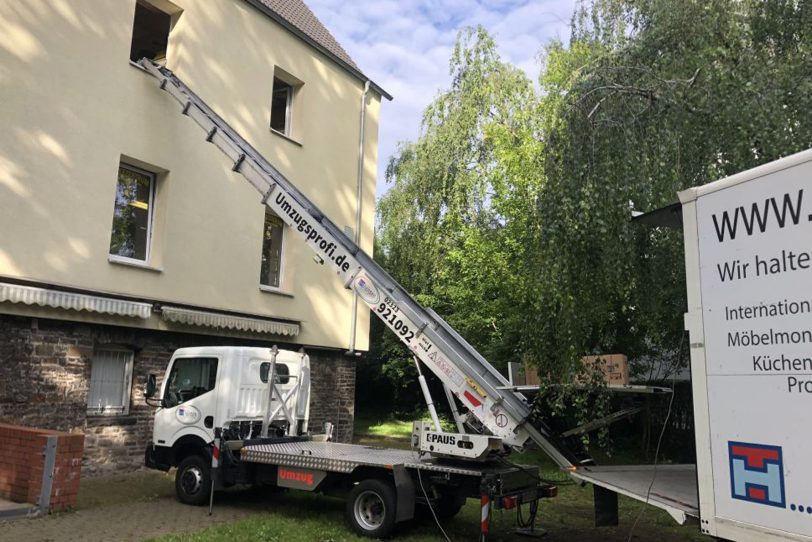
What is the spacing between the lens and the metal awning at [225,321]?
490 inches

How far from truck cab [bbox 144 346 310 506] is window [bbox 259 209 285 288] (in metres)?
5.63

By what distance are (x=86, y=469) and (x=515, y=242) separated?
11305 mm

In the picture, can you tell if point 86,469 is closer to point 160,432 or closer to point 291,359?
point 160,432

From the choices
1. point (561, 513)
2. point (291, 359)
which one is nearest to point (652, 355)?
point (561, 513)

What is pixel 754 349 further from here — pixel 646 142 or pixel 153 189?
pixel 153 189

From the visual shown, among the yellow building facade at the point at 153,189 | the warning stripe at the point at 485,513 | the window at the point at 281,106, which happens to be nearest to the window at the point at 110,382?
the yellow building facade at the point at 153,189

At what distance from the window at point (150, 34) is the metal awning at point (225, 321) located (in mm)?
5549

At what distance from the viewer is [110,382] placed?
1188cm

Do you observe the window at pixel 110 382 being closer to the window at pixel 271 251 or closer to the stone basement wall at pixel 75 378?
the stone basement wall at pixel 75 378

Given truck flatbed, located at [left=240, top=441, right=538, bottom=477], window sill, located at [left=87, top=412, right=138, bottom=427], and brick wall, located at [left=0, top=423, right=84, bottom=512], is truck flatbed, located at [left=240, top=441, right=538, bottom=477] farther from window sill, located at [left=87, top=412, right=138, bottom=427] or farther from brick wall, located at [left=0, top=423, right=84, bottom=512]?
window sill, located at [left=87, top=412, right=138, bottom=427]

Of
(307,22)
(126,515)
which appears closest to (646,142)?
(126,515)

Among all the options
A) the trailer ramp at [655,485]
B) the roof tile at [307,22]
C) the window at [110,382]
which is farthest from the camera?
the roof tile at [307,22]

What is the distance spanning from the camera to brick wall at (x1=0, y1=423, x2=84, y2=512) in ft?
26.7

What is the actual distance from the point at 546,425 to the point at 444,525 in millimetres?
2520
